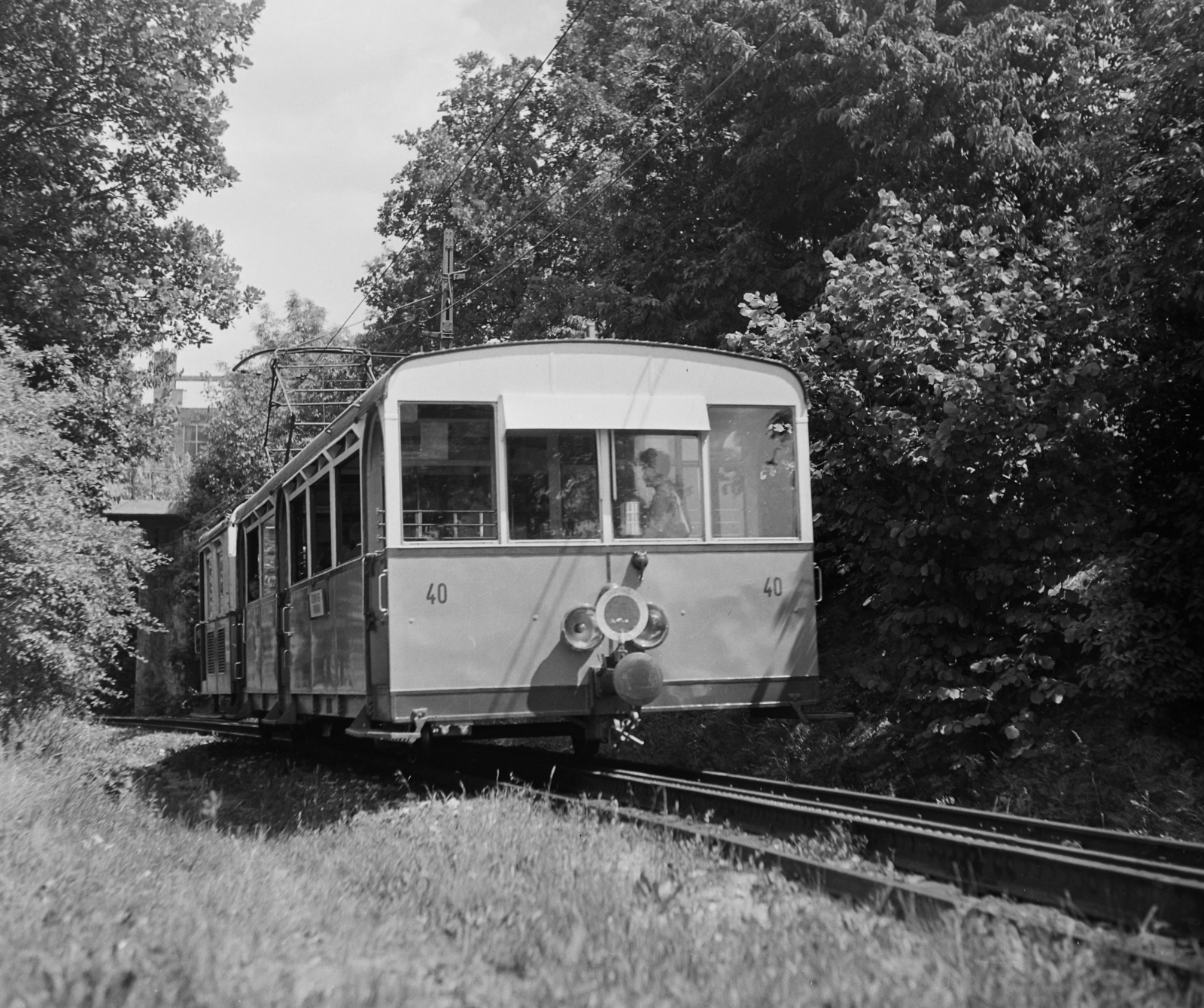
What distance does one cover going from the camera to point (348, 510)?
1016cm

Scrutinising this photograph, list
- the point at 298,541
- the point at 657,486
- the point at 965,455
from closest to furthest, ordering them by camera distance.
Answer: the point at 657,486, the point at 965,455, the point at 298,541

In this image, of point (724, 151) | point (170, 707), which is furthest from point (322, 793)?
point (170, 707)

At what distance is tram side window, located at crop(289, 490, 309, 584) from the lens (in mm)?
11750

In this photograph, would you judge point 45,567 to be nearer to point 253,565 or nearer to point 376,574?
point 253,565

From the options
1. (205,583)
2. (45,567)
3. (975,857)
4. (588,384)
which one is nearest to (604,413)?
(588,384)

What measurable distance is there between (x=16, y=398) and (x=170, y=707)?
20.1 metres

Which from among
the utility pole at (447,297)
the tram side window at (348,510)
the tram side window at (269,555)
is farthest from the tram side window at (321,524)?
the utility pole at (447,297)

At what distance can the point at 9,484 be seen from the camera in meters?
14.0

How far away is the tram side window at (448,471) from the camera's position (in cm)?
900

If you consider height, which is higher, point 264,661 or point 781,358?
point 781,358

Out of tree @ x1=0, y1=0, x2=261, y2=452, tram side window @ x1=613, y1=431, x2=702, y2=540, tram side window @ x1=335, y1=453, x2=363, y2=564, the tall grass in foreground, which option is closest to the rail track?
the tall grass in foreground

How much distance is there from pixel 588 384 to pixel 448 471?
49.0 inches

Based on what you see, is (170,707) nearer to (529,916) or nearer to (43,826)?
(43,826)

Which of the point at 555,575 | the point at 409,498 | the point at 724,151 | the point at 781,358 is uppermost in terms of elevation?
the point at 724,151
